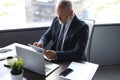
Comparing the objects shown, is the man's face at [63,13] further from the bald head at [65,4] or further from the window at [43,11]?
the window at [43,11]

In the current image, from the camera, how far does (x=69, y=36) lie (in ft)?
6.56

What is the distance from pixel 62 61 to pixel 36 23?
139 cm

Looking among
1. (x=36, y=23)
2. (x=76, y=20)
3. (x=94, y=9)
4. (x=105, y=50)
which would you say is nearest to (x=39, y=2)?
(x=36, y=23)

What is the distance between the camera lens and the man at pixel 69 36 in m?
1.80

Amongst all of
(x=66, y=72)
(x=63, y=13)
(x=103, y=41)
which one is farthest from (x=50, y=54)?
(x=103, y=41)

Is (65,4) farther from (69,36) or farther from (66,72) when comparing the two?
(66,72)

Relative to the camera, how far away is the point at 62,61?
178 cm

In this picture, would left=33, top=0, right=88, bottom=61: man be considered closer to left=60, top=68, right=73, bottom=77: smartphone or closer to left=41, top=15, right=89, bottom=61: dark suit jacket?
left=41, top=15, right=89, bottom=61: dark suit jacket

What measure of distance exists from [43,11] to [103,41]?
43.0 inches

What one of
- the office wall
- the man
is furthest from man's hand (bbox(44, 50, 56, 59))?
the office wall

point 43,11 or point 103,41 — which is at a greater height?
point 43,11

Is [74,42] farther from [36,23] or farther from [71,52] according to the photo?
[36,23]

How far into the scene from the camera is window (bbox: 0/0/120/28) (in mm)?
2891

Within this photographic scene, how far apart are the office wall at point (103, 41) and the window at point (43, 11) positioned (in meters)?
0.16
